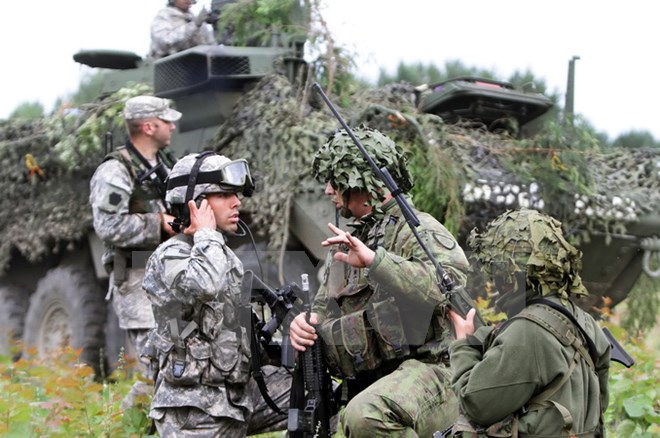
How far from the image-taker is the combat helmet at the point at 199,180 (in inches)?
185

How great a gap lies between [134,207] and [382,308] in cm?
288

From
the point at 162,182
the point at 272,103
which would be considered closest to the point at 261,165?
the point at 272,103

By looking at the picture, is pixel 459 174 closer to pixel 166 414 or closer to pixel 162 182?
pixel 162 182

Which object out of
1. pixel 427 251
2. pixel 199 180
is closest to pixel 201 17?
pixel 199 180

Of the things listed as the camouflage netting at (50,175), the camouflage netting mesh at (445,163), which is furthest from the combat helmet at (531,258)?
the camouflage netting at (50,175)

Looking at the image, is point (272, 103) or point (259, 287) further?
point (272, 103)

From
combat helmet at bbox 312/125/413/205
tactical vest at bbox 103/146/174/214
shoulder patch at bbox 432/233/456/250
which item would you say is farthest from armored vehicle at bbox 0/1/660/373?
shoulder patch at bbox 432/233/456/250

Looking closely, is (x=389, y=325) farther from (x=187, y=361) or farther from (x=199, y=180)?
(x=199, y=180)

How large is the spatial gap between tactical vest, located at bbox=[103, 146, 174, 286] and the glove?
103 inches

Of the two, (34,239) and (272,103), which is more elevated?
(272,103)

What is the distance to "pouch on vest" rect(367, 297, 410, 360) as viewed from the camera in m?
4.27

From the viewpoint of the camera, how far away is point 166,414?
4.52 m

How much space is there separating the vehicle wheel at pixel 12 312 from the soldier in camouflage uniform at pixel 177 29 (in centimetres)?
281

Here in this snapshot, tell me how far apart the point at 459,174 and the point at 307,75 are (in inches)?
62.9
